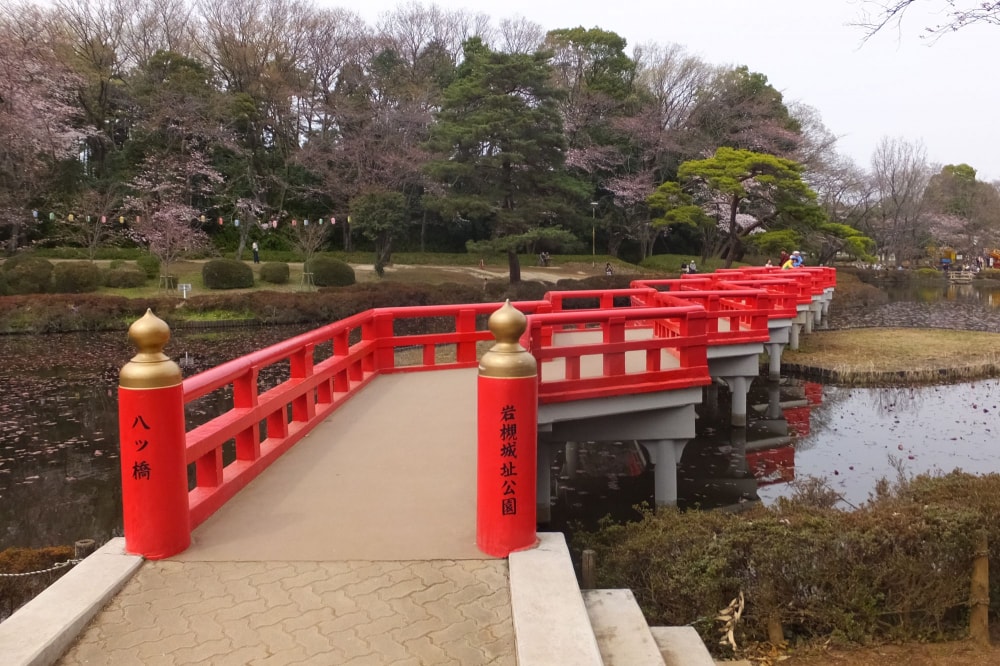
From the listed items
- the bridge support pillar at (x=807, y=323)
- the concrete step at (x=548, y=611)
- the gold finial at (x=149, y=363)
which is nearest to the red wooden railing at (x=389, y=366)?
the gold finial at (x=149, y=363)

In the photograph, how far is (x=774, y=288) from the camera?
18.0 metres

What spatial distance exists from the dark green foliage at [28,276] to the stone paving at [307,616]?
26.8m

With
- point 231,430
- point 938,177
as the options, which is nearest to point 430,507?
point 231,430

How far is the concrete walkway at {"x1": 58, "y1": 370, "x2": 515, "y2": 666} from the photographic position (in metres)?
3.19

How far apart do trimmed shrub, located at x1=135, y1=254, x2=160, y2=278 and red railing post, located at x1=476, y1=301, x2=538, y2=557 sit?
93.9 feet

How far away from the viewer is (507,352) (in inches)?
160

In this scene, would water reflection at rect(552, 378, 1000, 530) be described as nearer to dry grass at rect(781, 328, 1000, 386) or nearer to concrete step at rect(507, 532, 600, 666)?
dry grass at rect(781, 328, 1000, 386)

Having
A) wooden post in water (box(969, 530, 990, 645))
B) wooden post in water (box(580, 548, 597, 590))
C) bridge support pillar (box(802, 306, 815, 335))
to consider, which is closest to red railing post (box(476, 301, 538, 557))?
wooden post in water (box(580, 548, 597, 590))

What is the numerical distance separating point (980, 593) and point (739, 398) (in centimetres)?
846

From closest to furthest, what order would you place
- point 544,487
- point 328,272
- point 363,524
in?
1. point 363,524
2. point 544,487
3. point 328,272

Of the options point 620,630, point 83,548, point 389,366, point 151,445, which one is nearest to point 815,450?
point 389,366

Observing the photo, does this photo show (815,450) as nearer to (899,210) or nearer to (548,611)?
(548,611)

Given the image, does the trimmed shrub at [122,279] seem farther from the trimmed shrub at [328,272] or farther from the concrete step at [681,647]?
the concrete step at [681,647]

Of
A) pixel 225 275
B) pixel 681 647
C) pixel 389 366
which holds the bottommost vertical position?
pixel 681 647
